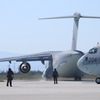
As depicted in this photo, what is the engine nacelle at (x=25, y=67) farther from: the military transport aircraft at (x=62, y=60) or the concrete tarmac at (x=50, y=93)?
the concrete tarmac at (x=50, y=93)

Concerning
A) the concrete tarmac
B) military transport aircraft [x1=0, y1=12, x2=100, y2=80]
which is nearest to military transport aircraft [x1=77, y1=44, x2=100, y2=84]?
the concrete tarmac

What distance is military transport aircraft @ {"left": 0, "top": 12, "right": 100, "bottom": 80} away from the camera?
46.8m

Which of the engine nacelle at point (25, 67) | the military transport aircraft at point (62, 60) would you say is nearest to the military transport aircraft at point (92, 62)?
the military transport aircraft at point (62, 60)

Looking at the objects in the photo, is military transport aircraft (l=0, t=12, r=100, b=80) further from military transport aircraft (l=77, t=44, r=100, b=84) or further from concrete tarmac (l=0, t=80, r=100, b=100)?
concrete tarmac (l=0, t=80, r=100, b=100)

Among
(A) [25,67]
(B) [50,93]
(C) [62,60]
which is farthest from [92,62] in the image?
(A) [25,67]

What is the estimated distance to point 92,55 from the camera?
118 ft

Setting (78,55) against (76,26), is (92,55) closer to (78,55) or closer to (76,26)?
(78,55)

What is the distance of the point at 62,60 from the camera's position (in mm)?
47562

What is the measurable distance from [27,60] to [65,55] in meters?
6.25

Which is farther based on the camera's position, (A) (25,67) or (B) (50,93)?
(A) (25,67)

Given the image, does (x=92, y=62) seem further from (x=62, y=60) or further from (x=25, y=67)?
(x=25, y=67)

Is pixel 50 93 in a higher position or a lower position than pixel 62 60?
lower

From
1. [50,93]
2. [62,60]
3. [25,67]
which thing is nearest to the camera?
[50,93]

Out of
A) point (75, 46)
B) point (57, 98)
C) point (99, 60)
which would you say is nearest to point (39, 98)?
point (57, 98)
